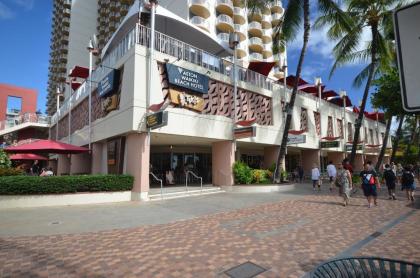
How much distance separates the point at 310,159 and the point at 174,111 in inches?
688

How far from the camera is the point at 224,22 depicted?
38906 mm

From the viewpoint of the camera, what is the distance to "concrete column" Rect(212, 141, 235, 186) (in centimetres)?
1664

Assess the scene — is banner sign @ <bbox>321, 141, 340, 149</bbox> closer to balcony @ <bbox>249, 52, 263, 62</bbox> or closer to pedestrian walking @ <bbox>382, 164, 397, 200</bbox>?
pedestrian walking @ <bbox>382, 164, 397, 200</bbox>

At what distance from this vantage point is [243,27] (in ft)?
145

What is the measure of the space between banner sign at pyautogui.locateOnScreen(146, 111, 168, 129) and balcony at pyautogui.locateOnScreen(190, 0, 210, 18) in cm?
2783

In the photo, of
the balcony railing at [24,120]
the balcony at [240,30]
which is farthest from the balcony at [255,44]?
the balcony railing at [24,120]

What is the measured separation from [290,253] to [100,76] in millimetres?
16158

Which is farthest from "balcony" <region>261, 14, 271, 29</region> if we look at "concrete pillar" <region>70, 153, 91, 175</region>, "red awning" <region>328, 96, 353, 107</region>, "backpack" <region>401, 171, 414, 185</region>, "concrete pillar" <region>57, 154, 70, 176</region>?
"backpack" <region>401, 171, 414, 185</region>

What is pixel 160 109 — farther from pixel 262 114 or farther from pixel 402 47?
pixel 402 47

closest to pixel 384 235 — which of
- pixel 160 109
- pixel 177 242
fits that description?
pixel 177 242

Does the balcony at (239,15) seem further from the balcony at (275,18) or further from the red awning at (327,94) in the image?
the red awning at (327,94)

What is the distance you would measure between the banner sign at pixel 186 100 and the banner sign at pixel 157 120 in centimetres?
200

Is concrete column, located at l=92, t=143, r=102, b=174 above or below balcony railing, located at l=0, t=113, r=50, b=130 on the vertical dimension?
below

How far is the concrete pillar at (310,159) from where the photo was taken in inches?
1029
